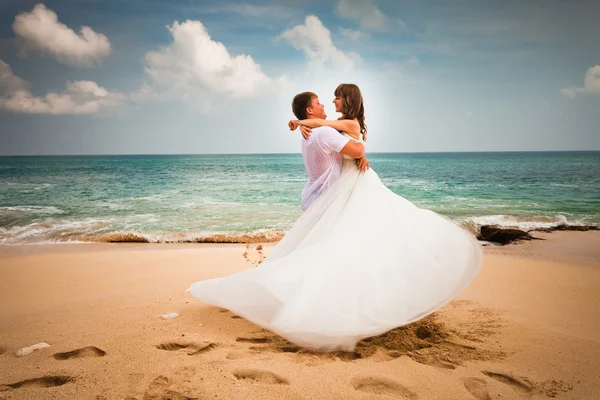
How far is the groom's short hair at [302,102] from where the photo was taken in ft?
11.8

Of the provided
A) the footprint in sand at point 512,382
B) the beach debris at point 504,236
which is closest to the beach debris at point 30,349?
the footprint in sand at point 512,382

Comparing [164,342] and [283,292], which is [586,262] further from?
[164,342]

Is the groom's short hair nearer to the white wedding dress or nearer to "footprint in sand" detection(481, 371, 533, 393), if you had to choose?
the white wedding dress

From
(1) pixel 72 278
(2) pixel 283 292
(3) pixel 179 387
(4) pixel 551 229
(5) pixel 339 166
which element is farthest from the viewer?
(4) pixel 551 229

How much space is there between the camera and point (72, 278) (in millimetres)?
5707

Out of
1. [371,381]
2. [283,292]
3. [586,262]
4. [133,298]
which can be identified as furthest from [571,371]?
[586,262]

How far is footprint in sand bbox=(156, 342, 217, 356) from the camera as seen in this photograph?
3070mm

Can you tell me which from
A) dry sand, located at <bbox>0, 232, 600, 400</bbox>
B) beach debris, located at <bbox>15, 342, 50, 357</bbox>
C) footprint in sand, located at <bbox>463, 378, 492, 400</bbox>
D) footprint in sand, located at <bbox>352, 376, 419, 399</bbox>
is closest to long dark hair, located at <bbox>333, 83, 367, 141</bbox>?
dry sand, located at <bbox>0, 232, 600, 400</bbox>

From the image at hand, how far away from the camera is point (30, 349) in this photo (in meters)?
3.08

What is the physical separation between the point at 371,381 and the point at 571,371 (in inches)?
59.7

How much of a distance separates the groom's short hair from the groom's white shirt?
12.4 inches

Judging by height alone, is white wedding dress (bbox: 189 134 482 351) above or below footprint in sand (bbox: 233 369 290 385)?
above

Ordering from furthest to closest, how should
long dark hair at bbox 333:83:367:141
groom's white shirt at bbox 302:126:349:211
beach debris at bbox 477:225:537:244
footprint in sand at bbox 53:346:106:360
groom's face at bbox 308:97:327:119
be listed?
1. beach debris at bbox 477:225:537:244
2. groom's face at bbox 308:97:327:119
3. long dark hair at bbox 333:83:367:141
4. groom's white shirt at bbox 302:126:349:211
5. footprint in sand at bbox 53:346:106:360

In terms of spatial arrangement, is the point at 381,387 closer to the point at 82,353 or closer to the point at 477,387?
the point at 477,387
